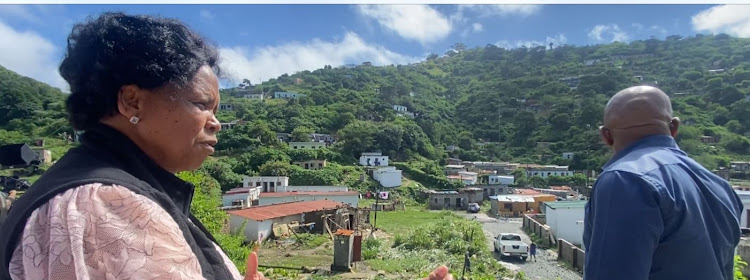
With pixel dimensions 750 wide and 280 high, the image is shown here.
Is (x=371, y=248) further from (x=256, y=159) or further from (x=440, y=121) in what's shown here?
(x=440, y=121)

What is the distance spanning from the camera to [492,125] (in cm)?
6688

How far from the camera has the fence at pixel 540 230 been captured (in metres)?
18.6

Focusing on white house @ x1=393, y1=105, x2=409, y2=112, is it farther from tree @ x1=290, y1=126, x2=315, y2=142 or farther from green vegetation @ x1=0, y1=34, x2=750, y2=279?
tree @ x1=290, y1=126, x2=315, y2=142

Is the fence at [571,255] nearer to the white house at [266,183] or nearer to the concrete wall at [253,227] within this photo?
the concrete wall at [253,227]

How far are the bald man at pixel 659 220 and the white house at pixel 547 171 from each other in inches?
1678

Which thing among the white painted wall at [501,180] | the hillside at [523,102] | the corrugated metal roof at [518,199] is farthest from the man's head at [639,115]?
the hillside at [523,102]

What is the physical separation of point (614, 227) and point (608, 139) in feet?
1.62

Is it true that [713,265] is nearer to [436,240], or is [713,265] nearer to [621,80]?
[436,240]

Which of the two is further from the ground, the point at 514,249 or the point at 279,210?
the point at 279,210

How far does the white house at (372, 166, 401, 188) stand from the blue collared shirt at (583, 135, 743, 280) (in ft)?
112

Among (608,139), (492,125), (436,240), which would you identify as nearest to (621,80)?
(492,125)

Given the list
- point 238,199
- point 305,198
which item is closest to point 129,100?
point 305,198

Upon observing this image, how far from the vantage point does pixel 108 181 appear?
738mm

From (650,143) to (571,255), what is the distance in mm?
15219
